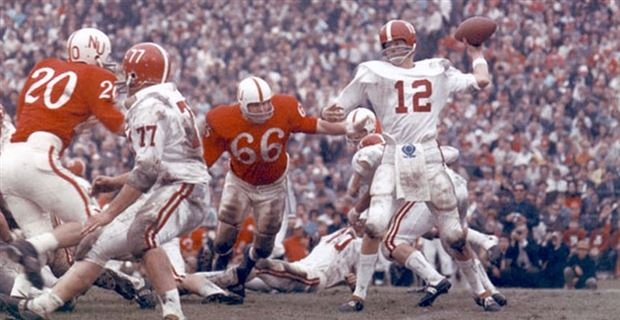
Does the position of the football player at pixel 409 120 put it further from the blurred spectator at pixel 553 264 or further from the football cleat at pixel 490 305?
the blurred spectator at pixel 553 264

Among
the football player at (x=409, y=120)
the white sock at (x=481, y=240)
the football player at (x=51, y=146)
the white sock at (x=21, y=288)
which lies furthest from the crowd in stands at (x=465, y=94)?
the white sock at (x=21, y=288)

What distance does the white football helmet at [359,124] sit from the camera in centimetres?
980

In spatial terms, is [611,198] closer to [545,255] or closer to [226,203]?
[545,255]

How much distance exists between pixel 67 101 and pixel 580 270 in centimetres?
696

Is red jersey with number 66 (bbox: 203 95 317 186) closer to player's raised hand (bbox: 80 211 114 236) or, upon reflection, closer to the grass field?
the grass field

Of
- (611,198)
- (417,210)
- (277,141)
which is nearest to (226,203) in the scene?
(277,141)

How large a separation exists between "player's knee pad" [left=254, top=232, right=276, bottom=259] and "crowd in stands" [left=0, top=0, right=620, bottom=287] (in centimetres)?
392

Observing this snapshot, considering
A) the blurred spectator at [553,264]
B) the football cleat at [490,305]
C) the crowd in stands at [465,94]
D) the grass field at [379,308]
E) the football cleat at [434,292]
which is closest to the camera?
the grass field at [379,308]

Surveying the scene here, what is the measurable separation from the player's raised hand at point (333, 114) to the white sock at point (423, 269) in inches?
49.9

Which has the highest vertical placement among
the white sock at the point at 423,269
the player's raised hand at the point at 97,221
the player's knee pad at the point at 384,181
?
the player's raised hand at the point at 97,221

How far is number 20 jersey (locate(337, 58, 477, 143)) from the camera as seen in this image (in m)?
9.45

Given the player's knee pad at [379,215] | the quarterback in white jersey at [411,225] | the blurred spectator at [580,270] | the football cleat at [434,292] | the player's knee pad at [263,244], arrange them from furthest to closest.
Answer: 1. the blurred spectator at [580,270]
2. the player's knee pad at [263,244]
3. the football cleat at [434,292]
4. the quarterback in white jersey at [411,225]
5. the player's knee pad at [379,215]

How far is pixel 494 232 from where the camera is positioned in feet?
48.0

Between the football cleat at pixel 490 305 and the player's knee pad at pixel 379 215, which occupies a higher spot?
the player's knee pad at pixel 379 215
